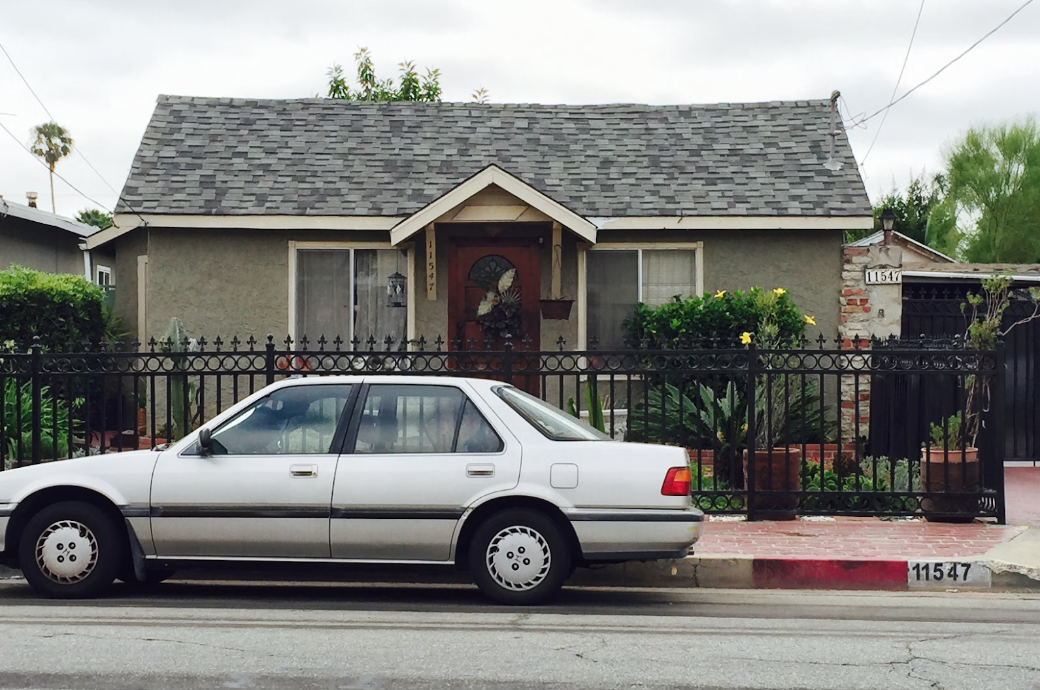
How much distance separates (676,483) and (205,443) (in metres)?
2.93

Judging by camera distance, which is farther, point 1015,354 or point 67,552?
point 1015,354

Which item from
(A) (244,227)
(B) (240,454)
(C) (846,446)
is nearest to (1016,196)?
(C) (846,446)

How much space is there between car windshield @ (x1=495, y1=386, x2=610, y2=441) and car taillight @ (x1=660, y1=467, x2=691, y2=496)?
0.62 m

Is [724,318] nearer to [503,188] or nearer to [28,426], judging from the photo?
[503,188]

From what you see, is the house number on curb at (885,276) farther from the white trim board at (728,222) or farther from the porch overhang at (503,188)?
the porch overhang at (503,188)

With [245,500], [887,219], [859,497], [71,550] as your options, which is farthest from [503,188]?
[71,550]

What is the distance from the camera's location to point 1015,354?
14.5 m

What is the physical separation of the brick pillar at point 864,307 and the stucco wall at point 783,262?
137mm

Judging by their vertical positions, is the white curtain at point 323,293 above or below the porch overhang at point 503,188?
below

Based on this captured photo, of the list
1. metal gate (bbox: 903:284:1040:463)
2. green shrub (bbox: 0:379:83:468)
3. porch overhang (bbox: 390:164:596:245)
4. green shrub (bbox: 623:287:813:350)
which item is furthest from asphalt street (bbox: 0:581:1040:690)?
metal gate (bbox: 903:284:1040:463)

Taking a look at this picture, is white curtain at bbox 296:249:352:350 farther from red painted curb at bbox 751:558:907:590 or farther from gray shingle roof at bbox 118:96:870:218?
red painted curb at bbox 751:558:907:590

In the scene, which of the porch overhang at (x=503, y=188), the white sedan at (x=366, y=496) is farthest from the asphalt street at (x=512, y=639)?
the porch overhang at (x=503, y=188)

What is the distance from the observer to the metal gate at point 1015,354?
14469mm

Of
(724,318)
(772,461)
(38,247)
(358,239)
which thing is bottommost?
(772,461)
